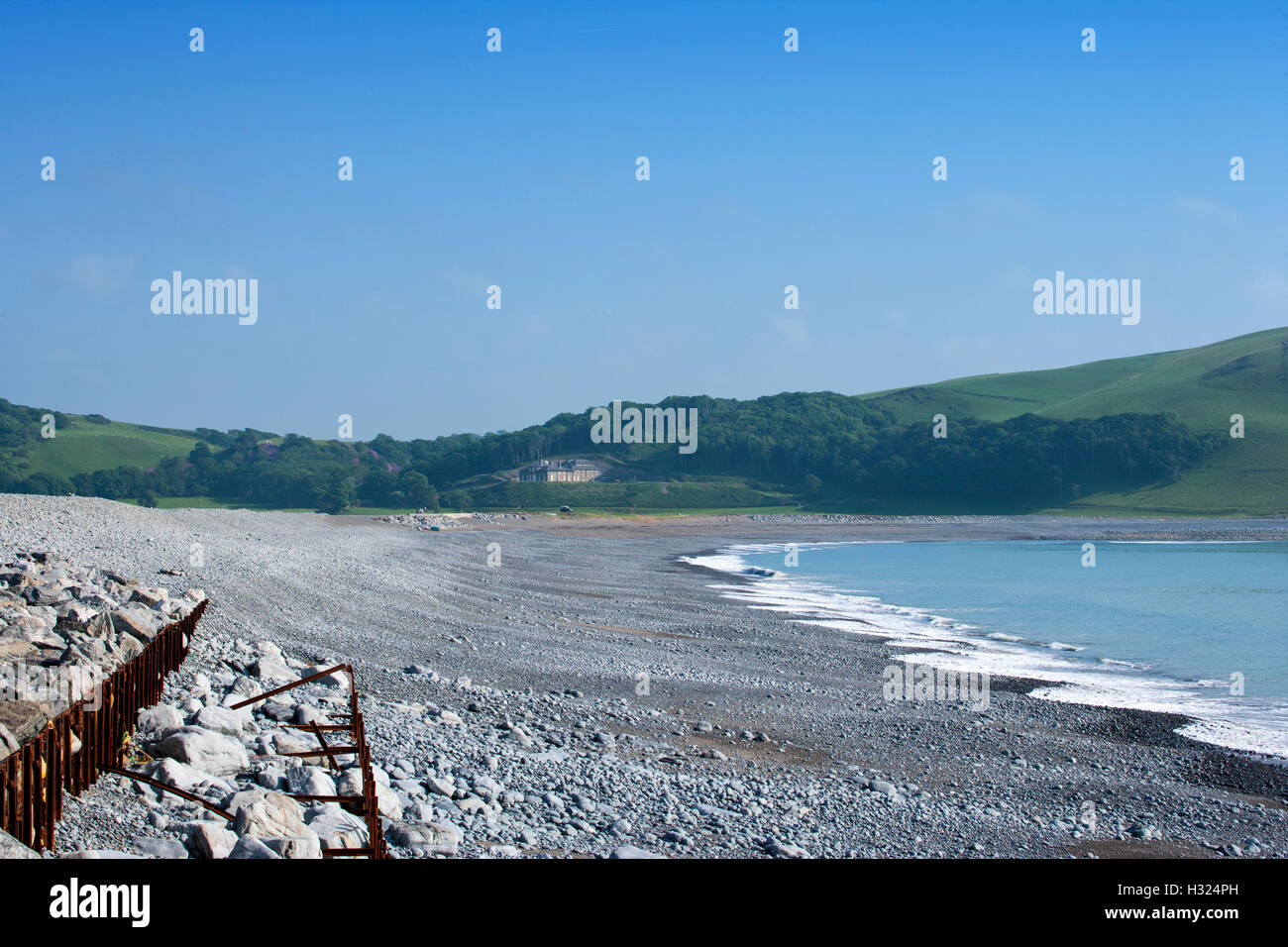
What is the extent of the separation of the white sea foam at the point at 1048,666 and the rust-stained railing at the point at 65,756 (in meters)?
13.7

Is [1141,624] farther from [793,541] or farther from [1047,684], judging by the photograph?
[793,541]

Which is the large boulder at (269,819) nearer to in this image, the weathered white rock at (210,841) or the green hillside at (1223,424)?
the weathered white rock at (210,841)

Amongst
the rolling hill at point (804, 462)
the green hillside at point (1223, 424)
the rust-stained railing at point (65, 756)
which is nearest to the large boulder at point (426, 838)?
the rust-stained railing at point (65, 756)

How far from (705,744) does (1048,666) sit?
1121cm

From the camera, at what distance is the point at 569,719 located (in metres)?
12.7

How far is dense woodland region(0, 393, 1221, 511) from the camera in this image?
12369 centimetres

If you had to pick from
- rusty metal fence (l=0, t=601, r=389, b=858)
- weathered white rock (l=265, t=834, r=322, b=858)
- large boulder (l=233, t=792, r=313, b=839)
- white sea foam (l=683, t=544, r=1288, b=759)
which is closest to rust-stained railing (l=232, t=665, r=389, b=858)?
rusty metal fence (l=0, t=601, r=389, b=858)

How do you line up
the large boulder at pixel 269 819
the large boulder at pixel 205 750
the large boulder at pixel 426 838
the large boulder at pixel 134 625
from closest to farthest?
the large boulder at pixel 269 819 → the large boulder at pixel 426 838 → the large boulder at pixel 205 750 → the large boulder at pixel 134 625

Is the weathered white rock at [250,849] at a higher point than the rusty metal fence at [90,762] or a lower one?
lower

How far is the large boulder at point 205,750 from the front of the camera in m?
7.21

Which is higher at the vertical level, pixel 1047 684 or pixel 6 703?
pixel 6 703

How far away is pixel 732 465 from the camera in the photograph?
17738 cm
